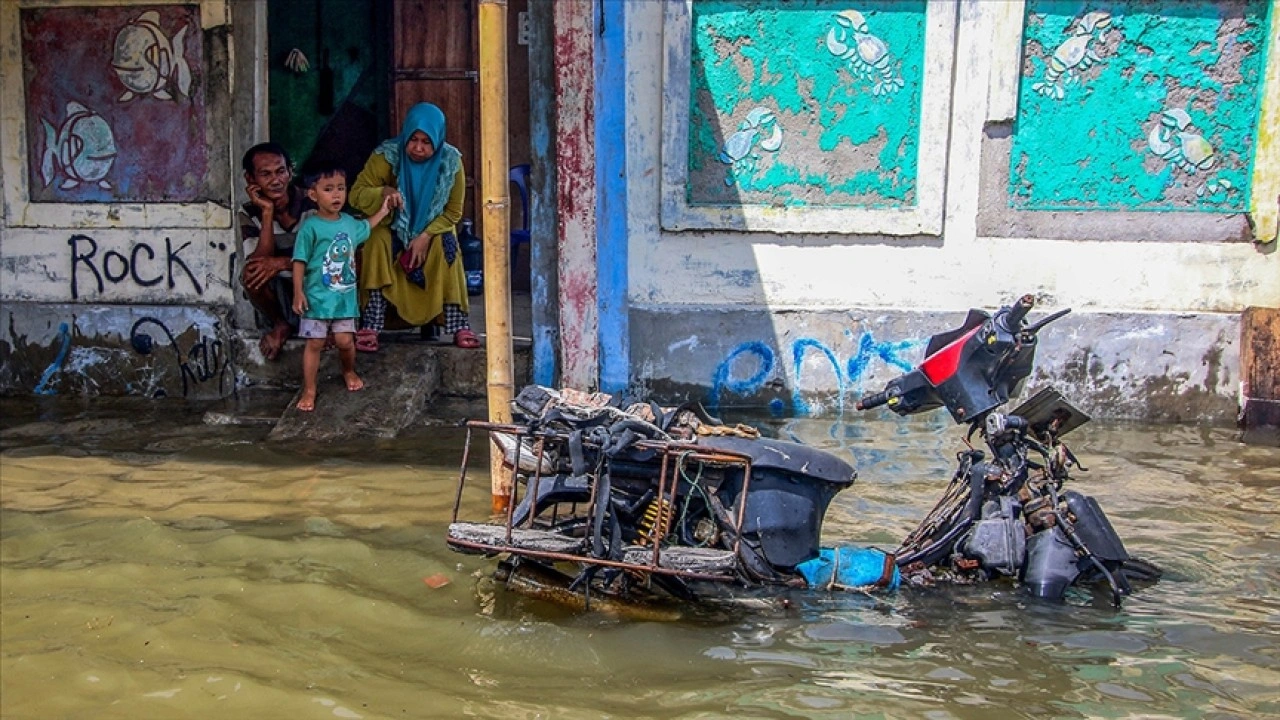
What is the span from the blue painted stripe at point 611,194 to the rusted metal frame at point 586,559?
3069mm

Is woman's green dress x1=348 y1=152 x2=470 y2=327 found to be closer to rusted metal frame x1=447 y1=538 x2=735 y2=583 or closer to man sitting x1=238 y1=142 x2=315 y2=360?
man sitting x1=238 y1=142 x2=315 y2=360

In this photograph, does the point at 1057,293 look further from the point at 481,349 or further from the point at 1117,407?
the point at 481,349

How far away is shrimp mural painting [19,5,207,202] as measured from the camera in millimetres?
7891

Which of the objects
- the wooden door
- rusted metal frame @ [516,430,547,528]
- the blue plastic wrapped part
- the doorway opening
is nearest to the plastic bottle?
the doorway opening

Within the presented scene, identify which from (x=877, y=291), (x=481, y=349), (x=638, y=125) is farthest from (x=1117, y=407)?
(x=481, y=349)

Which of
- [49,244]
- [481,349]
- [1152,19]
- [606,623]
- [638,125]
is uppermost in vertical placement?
[1152,19]

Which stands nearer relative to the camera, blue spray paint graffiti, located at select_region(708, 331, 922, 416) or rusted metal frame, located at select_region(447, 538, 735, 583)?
rusted metal frame, located at select_region(447, 538, 735, 583)

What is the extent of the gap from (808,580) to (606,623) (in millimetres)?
763

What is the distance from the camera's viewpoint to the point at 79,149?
26.3ft

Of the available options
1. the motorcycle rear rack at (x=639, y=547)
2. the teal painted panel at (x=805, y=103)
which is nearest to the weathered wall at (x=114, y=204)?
the teal painted panel at (x=805, y=103)

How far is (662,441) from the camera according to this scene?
13.7 ft

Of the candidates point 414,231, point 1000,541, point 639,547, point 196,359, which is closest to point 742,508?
point 639,547

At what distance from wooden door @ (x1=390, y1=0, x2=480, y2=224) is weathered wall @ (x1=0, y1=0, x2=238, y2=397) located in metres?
1.84

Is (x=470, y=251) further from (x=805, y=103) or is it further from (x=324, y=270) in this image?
(x=805, y=103)
